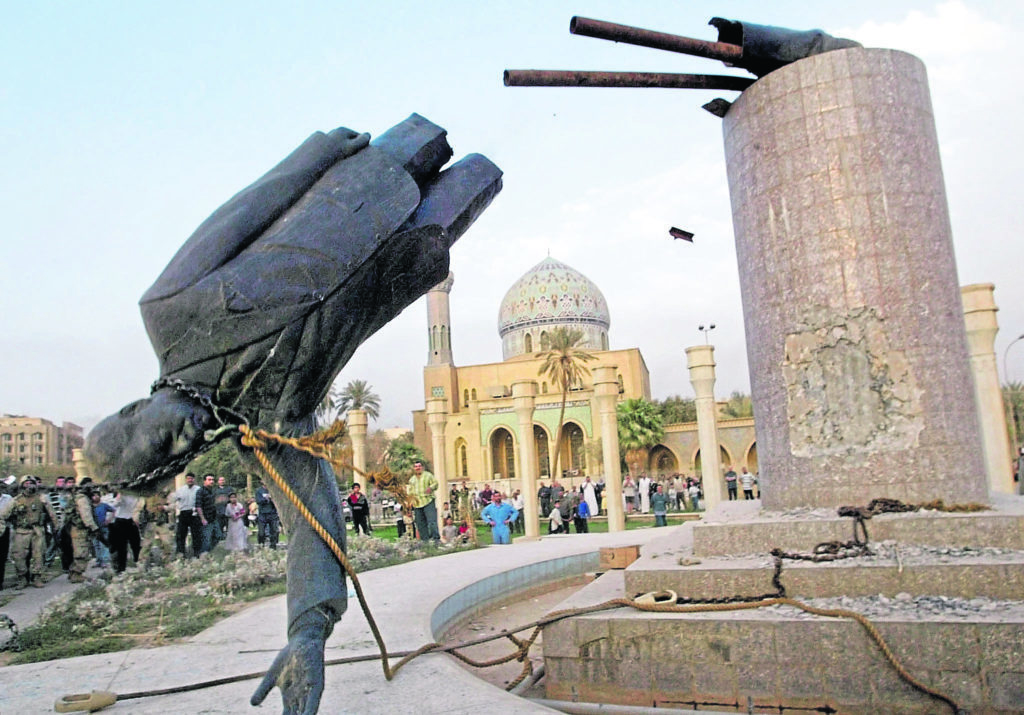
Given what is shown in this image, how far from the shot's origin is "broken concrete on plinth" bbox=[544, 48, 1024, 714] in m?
4.00

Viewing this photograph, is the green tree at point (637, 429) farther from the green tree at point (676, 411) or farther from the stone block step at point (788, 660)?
the stone block step at point (788, 660)

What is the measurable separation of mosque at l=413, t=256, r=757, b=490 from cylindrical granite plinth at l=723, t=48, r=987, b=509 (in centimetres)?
3790

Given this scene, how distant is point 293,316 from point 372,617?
170cm

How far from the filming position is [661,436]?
45688 mm

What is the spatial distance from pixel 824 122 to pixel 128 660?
625 cm

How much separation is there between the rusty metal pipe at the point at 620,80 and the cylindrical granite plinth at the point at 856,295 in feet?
0.93

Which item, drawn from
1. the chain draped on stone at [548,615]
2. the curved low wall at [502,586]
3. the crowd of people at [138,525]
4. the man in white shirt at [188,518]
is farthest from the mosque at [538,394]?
the chain draped on stone at [548,615]

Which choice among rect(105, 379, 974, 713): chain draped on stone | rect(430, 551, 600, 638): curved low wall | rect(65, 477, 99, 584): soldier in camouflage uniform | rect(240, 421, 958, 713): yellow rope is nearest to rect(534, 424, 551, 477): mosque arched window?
rect(65, 477, 99, 584): soldier in camouflage uniform

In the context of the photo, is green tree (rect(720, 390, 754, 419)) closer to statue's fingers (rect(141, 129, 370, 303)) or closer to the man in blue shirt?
the man in blue shirt

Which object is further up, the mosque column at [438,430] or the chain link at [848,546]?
the mosque column at [438,430]

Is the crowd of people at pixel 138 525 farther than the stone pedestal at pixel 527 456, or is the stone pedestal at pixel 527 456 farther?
the stone pedestal at pixel 527 456

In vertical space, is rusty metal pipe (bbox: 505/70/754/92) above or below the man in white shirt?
above

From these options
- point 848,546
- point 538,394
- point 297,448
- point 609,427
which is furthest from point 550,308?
point 297,448

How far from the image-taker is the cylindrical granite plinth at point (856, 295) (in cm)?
531
